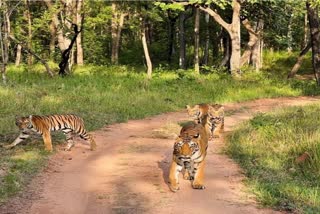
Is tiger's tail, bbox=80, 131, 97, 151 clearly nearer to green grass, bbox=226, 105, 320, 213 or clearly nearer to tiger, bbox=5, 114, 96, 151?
tiger, bbox=5, 114, 96, 151

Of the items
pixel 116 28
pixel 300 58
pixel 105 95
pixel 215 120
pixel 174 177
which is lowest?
pixel 174 177

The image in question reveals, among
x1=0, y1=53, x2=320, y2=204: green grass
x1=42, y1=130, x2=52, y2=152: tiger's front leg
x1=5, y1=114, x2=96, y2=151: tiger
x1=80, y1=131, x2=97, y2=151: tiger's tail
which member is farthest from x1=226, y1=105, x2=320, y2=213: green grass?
x1=0, y1=53, x2=320, y2=204: green grass

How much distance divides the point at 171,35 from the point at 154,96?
64.5 ft

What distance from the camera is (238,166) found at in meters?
8.56

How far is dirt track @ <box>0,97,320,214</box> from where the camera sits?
6.36m

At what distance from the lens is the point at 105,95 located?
15859 millimetres

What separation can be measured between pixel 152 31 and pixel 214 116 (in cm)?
3560

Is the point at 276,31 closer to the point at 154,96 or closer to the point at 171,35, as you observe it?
the point at 171,35

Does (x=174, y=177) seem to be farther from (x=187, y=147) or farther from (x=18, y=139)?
(x=18, y=139)

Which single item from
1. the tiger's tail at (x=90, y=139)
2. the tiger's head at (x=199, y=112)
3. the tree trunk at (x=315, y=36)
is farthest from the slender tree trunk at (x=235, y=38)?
the tiger's tail at (x=90, y=139)

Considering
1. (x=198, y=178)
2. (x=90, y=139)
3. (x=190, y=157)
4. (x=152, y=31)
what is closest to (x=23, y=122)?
(x=90, y=139)

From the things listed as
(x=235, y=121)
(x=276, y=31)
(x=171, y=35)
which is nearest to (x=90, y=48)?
(x=171, y=35)

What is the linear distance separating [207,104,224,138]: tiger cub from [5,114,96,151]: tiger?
8.63ft

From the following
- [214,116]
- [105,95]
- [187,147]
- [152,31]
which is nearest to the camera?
[187,147]
